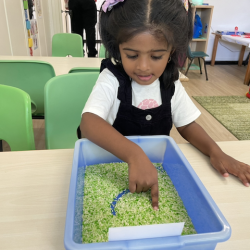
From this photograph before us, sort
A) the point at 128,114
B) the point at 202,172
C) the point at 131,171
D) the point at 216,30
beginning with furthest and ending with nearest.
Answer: the point at 216,30, the point at 128,114, the point at 202,172, the point at 131,171

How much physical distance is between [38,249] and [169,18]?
0.69 metres

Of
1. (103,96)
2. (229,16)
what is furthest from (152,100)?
(229,16)

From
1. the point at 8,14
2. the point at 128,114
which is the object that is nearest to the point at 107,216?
the point at 128,114

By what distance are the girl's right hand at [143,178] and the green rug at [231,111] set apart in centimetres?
197

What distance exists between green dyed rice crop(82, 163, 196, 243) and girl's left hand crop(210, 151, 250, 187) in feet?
0.50

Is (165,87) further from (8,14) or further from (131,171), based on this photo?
(8,14)

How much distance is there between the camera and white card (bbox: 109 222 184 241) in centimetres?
36

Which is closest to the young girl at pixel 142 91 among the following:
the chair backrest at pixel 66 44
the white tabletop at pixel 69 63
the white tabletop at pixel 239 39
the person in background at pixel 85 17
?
the white tabletop at pixel 69 63

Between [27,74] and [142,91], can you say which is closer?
[142,91]

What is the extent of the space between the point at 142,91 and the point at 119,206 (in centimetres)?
47

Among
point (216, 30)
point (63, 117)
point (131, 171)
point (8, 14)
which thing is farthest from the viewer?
point (216, 30)

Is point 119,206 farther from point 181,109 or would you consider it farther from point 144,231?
point 181,109

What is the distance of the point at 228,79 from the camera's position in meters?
4.11

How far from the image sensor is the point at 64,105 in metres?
1.07
